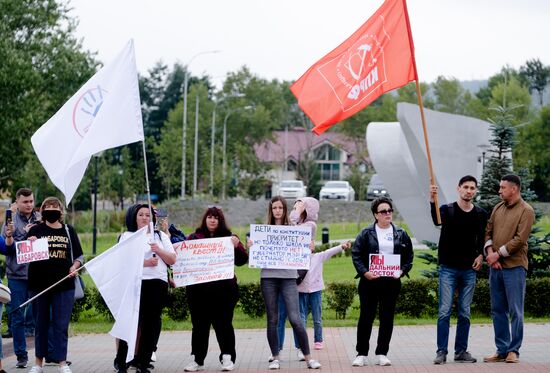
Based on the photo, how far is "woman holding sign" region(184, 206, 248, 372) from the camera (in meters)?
11.1

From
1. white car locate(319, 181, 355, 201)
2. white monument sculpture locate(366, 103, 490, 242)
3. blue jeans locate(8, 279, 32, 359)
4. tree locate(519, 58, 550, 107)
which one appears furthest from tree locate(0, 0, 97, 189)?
tree locate(519, 58, 550, 107)

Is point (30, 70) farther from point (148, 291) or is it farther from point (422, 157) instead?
point (148, 291)

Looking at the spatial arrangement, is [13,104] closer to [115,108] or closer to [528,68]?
[115,108]

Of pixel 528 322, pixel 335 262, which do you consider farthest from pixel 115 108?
pixel 335 262

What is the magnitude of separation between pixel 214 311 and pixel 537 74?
101973 mm

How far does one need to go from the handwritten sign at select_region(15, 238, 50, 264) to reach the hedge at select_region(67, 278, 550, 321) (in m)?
5.32

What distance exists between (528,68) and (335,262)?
276ft

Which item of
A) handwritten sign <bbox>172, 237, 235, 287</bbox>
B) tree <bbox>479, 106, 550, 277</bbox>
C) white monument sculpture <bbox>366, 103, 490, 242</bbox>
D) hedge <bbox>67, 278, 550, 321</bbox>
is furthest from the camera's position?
white monument sculpture <bbox>366, 103, 490, 242</bbox>

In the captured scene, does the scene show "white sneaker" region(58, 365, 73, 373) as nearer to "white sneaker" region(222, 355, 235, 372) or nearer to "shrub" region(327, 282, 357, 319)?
A: "white sneaker" region(222, 355, 235, 372)

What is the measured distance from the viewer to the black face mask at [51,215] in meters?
10.8

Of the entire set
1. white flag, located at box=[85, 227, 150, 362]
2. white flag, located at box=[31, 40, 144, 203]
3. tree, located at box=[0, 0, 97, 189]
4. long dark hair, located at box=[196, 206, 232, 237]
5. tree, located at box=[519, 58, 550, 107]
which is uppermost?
tree, located at box=[519, 58, 550, 107]

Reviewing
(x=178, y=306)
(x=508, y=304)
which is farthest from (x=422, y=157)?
(x=508, y=304)

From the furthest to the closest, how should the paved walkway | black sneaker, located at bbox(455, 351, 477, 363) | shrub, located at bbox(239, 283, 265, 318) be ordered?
shrub, located at bbox(239, 283, 265, 318), black sneaker, located at bbox(455, 351, 477, 363), the paved walkway

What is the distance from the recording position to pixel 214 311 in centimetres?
1112
